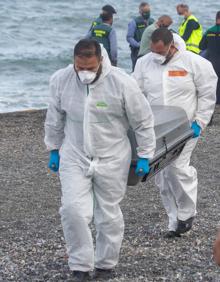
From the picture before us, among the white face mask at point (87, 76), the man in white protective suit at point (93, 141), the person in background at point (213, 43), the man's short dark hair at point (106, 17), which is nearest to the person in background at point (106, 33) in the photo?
the man's short dark hair at point (106, 17)

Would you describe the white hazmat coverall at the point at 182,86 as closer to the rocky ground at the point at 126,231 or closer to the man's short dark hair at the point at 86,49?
the rocky ground at the point at 126,231

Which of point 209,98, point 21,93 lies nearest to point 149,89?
point 209,98

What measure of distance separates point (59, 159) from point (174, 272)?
1.18 meters

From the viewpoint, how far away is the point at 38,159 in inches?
478

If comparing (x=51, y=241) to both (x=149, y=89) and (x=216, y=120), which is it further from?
(x=216, y=120)

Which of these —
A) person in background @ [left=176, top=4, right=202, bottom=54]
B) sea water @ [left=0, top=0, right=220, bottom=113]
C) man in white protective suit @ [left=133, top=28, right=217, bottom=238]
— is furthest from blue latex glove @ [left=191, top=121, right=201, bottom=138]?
sea water @ [left=0, top=0, right=220, bottom=113]

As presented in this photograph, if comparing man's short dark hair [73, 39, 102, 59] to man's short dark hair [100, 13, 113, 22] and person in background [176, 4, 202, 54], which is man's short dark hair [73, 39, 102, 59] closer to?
man's short dark hair [100, 13, 113, 22]

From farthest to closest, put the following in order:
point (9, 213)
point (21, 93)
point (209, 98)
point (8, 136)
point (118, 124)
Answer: point (21, 93) → point (8, 136) → point (9, 213) → point (209, 98) → point (118, 124)

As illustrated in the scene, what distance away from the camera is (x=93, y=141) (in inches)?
265

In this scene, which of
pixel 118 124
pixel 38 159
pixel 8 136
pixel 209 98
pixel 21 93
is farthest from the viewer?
pixel 21 93

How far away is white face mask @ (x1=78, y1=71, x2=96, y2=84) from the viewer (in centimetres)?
657

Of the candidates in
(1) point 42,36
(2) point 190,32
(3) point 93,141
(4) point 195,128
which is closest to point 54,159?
(3) point 93,141

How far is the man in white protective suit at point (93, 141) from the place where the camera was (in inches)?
263

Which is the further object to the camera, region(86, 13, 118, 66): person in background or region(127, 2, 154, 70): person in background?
region(127, 2, 154, 70): person in background
